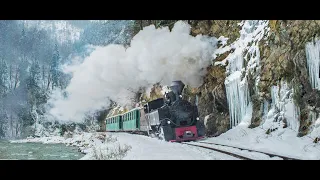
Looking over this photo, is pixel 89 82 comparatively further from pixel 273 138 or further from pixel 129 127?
pixel 273 138

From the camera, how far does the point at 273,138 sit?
6656 millimetres

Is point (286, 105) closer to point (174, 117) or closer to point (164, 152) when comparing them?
point (174, 117)

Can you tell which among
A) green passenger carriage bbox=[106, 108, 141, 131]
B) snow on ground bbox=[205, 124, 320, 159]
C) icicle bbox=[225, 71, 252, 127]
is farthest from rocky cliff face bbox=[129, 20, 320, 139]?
green passenger carriage bbox=[106, 108, 141, 131]

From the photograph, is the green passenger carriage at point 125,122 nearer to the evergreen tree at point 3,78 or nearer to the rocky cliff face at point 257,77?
the rocky cliff face at point 257,77

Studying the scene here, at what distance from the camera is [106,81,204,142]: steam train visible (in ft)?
23.1

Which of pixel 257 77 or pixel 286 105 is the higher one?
pixel 257 77

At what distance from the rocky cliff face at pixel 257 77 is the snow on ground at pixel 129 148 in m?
0.46

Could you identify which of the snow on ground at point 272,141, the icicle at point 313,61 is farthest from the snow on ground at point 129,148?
the icicle at point 313,61

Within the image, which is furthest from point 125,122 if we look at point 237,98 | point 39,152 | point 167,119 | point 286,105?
point 286,105

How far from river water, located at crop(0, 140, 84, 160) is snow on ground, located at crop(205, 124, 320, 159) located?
2035 mm

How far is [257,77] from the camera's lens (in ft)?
22.5

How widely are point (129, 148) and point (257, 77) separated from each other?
7.00ft

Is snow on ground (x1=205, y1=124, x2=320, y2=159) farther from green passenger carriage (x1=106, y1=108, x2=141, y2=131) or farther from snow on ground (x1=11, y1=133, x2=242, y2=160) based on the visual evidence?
green passenger carriage (x1=106, y1=108, x2=141, y2=131)

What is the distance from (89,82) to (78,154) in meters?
1.07
